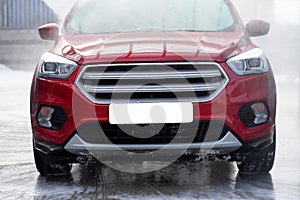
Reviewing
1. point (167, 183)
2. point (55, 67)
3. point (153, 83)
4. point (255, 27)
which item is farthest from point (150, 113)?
point (255, 27)

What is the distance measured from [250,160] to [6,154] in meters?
2.17

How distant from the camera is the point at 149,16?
516cm

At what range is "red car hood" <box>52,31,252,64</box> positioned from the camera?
4.05 metres

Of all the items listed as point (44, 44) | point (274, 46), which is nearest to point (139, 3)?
point (274, 46)

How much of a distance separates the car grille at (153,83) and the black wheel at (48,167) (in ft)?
2.32

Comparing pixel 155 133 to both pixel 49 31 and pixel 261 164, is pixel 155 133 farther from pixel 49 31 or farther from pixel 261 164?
pixel 49 31

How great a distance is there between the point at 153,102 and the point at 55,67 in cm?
73

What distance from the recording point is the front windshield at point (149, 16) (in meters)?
4.96

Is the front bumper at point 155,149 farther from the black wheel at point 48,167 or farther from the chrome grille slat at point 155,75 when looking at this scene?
the chrome grille slat at point 155,75

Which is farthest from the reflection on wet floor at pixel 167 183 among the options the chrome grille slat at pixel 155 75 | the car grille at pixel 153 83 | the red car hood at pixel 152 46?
the red car hood at pixel 152 46

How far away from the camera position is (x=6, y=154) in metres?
5.44

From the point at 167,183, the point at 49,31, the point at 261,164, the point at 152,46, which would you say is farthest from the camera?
the point at 49,31

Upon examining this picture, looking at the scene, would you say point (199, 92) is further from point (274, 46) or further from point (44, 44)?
point (44, 44)

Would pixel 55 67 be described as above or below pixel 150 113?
above
